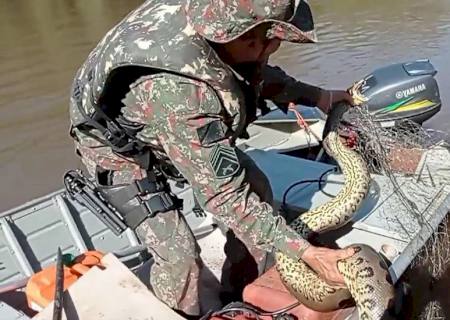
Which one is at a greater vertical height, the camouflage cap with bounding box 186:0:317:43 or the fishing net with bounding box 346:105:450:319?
the camouflage cap with bounding box 186:0:317:43

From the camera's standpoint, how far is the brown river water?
25.8 ft

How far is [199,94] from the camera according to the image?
2607mm

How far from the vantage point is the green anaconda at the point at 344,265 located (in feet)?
9.30

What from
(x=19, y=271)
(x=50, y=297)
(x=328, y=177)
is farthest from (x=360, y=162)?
(x=19, y=271)

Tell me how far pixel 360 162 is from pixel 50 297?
182 cm

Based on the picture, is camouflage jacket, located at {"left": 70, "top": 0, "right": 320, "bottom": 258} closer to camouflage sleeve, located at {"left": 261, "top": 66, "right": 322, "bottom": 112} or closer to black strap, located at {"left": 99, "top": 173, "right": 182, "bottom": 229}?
black strap, located at {"left": 99, "top": 173, "right": 182, "bottom": 229}

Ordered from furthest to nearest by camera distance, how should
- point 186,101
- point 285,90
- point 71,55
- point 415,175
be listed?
point 71,55
point 415,175
point 285,90
point 186,101

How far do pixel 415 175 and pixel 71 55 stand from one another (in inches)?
329

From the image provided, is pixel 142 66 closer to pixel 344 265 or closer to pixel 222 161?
pixel 222 161

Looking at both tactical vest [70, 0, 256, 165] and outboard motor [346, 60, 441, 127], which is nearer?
tactical vest [70, 0, 256, 165]

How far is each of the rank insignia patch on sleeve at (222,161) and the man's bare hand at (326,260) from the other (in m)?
0.42

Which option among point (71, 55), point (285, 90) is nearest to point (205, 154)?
point (285, 90)

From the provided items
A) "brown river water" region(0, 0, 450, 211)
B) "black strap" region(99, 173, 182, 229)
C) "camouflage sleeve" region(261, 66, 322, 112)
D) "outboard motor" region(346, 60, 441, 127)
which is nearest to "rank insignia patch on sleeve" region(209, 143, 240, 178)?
→ "black strap" region(99, 173, 182, 229)

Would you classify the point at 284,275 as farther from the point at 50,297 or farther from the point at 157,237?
the point at 50,297
